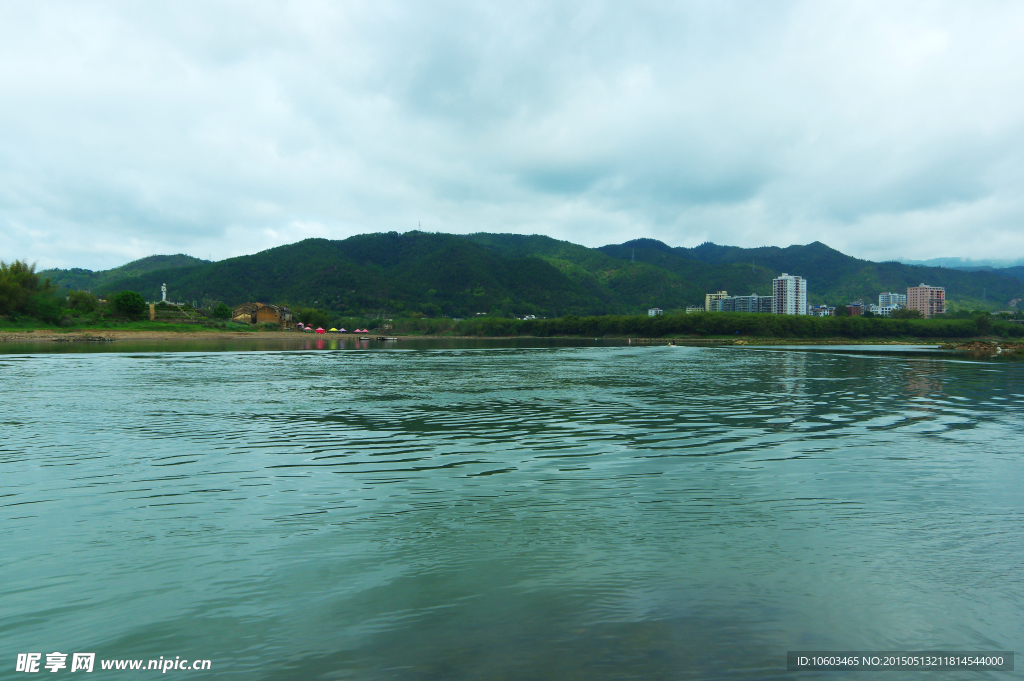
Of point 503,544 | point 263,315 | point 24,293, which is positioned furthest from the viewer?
point 263,315

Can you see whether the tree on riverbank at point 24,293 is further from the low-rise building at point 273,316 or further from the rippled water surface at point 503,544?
the rippled water surface at point 503,544

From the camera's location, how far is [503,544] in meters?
9.03

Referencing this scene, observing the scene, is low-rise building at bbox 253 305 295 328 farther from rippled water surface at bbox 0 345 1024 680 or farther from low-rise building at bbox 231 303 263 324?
rippled water surface at bbox 0 345 1024 680

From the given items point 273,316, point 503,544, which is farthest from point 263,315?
point 503,544

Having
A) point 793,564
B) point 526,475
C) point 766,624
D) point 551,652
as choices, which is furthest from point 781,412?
point 551,652

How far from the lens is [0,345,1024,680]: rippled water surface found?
20.8 ft

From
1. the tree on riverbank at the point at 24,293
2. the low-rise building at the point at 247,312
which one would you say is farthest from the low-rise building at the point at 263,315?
the tree on riverbank at the point at 24,293

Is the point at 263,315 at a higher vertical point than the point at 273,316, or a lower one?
higher

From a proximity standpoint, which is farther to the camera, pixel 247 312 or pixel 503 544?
pixel 247 312

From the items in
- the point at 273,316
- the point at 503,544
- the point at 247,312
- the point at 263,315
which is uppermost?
the point at 247,312

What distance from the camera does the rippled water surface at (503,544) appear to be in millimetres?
6340

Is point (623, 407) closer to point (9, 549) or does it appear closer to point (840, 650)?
point (840, 650)

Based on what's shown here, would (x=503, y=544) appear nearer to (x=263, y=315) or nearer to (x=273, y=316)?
(x=263, y=315)

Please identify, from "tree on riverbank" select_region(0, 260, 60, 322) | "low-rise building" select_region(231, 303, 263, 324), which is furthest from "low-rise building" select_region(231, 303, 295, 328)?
"tree on riverbank" select_region(0, 260, 60, 322)
